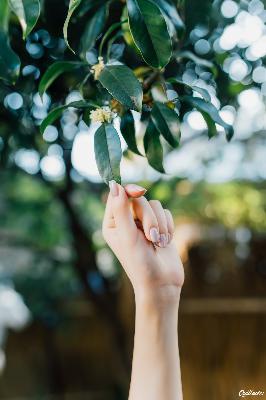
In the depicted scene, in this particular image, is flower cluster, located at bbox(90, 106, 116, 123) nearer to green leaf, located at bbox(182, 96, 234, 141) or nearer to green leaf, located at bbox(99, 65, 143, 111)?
green leaf, located at bbox(99, 65, 143, 111)

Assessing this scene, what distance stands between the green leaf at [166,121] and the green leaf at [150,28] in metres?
0.13

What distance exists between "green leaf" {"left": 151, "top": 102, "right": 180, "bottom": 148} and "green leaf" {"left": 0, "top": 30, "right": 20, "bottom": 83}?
21 centimetres

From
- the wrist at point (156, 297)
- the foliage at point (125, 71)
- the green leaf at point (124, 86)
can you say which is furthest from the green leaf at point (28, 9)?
the wrist at point (156, 297)

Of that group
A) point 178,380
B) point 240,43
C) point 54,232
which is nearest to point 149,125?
point 178,380

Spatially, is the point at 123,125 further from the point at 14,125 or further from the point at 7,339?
the point at 7,339

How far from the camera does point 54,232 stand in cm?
371

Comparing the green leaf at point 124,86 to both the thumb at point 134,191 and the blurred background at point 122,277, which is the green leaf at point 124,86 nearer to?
the thumb at point 134,191

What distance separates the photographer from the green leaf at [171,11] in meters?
1.01

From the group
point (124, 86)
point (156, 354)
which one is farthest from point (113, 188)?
point (156, 354)

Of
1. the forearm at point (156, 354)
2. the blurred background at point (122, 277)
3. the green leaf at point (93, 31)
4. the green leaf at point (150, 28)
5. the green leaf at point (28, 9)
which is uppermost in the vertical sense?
the green leaf at point (28, 9)

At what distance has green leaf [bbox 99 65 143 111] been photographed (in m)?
0.79

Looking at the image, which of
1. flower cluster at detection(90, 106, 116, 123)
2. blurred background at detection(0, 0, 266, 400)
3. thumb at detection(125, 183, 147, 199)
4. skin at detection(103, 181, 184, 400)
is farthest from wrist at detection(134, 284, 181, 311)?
blurred background at detection(0, 0, 266, 400)

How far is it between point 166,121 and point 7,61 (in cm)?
25

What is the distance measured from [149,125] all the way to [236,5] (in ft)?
2.17
